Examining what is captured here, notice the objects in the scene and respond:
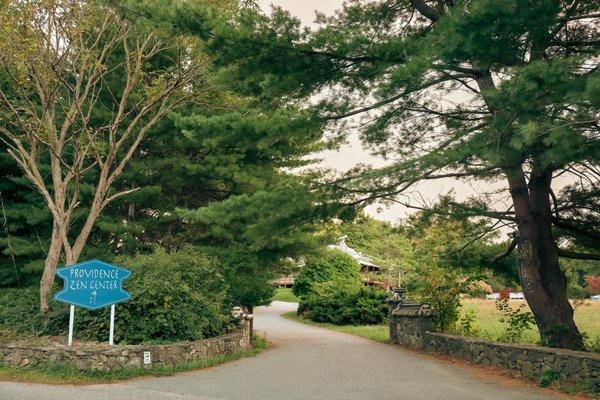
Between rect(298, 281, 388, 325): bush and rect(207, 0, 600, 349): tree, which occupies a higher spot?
rect(207, 0, 600, 349): tree

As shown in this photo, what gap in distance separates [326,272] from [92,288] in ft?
81.2

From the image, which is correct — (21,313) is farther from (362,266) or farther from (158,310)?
(362,266)

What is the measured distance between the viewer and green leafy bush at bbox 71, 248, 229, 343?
11.2 m

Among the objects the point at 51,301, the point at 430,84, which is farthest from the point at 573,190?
the point at 51,301

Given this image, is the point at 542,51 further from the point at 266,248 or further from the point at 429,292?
the point at 266,248

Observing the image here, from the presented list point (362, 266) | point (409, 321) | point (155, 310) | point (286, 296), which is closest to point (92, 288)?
point (155, 310)

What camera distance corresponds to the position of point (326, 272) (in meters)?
35.0

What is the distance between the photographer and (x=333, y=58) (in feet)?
32.2

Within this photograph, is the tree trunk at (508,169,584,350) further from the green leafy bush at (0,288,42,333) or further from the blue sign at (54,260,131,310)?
the green leafy bush at (0,288,42,333)

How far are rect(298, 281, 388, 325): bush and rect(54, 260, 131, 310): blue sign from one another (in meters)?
15.4

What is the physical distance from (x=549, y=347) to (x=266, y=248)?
9.58m

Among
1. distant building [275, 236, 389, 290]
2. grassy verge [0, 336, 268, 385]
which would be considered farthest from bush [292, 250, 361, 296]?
grassy verge [0, 336, 268, 385]

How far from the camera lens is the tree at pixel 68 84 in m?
14.6

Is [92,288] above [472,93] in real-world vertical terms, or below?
below
